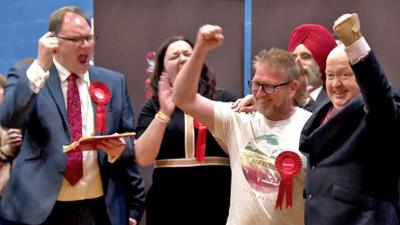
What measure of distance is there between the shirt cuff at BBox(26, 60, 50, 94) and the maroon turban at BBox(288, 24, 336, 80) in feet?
3.75

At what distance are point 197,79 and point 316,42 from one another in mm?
950

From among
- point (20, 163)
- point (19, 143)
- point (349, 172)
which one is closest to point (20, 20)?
point (19, 143)

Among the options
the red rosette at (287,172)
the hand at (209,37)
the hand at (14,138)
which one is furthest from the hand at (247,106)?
the hand at (14,138)

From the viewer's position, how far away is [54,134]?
2.38m

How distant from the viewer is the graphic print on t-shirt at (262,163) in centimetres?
212

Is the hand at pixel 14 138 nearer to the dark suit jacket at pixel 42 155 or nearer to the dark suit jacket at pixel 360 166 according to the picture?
the dark suit jacket at pixel 42 155

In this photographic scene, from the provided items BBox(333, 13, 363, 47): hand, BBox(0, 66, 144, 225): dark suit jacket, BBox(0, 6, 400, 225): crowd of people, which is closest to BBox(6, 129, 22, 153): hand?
BBox(0, 6, 400, 225): crowd of people

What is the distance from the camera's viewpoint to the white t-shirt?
2107 millimetres

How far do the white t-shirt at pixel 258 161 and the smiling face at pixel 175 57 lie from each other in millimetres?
539

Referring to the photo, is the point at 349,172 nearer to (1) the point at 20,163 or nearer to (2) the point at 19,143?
(1) the point at 20,163

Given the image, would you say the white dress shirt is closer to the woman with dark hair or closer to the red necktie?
the red necktie

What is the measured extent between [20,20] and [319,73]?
2.62 m

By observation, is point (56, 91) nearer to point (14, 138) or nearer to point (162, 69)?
point (14, 138)

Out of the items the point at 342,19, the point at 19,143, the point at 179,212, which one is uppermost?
the point at 342,19
